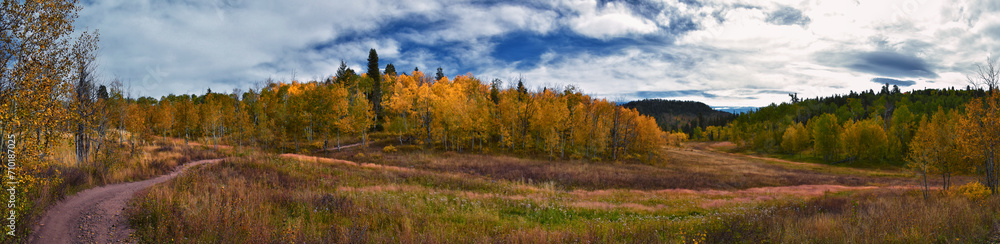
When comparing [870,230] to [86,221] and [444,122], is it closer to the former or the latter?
[86,221]

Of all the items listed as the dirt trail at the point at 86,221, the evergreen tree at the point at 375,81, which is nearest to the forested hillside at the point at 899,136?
the dirt trail at the point at 86,221

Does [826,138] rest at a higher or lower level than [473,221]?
lower

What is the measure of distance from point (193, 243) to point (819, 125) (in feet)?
339

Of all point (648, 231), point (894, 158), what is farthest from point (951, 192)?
point (894, 158)

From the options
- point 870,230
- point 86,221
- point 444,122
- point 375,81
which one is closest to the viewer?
point 870,230

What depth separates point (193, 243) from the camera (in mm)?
7047

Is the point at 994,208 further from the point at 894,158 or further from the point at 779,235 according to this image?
the point at 894,158

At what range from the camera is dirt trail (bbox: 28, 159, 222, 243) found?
7676 mm

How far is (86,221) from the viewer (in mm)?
8570

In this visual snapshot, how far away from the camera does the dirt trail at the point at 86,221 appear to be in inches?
302

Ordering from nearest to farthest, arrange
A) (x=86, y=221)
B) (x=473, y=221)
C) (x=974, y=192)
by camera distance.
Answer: (x=86, y=221) < (x=473, y=221) < (x=974, y=192)

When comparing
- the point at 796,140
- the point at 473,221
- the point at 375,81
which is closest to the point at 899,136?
the point at 796,140

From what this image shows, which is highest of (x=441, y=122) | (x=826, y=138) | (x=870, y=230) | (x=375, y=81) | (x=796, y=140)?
(x=375, y=81)

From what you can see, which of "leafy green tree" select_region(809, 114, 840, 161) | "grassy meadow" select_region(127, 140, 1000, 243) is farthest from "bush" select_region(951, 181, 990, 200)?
"leafy green tree" select_region(809, 114, 840, 161)
